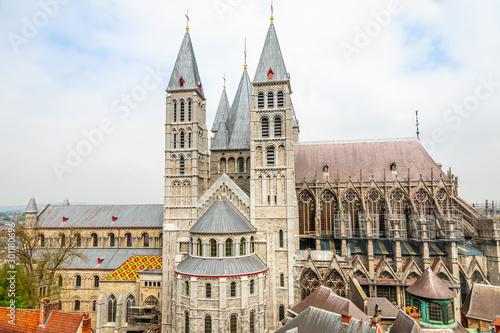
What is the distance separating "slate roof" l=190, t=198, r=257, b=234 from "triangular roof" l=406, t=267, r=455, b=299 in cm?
1515

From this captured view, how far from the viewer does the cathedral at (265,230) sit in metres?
29.0

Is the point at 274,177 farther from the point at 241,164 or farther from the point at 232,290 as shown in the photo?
the point at 232,290

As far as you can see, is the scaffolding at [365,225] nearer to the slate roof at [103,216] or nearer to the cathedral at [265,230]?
the cathedral at [265,230]

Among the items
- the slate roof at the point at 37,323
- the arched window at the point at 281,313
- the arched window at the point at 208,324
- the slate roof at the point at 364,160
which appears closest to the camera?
the slate roof at the point at 37,323

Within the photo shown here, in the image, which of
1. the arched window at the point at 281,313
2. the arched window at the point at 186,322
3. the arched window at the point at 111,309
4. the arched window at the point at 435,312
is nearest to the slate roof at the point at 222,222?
the arched window at the point at 186,322

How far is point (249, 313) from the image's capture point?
27.6 m

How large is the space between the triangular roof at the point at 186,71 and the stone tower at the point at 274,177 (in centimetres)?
750

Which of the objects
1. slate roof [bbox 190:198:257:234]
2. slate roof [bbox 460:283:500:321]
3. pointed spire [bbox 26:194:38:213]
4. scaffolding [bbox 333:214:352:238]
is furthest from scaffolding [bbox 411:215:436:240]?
pointed spire [bbox 26:194:38:213]

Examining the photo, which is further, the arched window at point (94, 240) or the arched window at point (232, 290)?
the arched window at point (94, 240)

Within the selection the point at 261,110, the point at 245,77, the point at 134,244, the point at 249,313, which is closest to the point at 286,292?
the point at 249,313

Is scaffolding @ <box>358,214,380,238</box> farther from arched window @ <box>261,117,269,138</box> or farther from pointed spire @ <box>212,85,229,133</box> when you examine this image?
pointed spire @ <box>212,85,229,133</box>

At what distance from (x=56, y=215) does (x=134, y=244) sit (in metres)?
13.6

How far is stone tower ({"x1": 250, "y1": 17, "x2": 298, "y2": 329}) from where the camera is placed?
1246 inches

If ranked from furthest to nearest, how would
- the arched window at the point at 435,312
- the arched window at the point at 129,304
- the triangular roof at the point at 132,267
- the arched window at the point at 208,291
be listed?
the triangular roof at the point at 132,267 < the arched window at the point at 129,304 < the arched window at the point at 208,291 < the arched window at the point at 435,312
